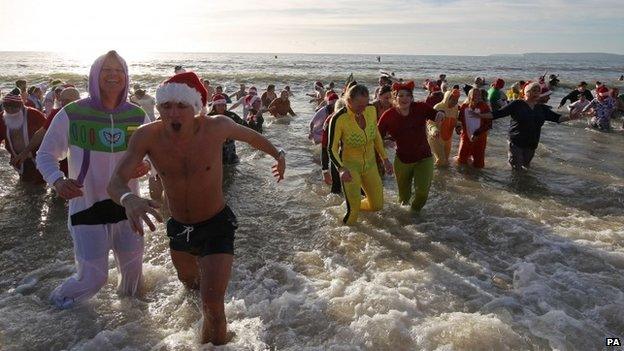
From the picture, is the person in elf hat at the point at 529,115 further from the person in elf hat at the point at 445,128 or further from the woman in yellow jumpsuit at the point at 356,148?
the woman in yellow jumpsuit at the point at 356,148

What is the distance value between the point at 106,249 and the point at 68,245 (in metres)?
2.32

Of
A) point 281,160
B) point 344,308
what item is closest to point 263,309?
point 344,308

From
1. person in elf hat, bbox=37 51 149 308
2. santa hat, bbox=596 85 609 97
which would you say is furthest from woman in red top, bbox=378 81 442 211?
santa hat, bbox=596 85 609 97

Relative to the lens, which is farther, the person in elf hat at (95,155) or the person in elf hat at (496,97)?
the person in elf hat at (496,97)

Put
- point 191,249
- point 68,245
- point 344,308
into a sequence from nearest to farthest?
point 191,249
point 344,308
point 68,245

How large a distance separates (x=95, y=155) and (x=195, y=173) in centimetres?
89

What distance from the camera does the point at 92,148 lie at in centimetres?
365

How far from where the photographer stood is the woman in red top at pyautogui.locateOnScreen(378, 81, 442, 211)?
21.9 ft

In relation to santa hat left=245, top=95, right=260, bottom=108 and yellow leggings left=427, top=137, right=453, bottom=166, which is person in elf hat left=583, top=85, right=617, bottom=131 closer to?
yellow leggings left=427, top=137, right=453, bottom=166

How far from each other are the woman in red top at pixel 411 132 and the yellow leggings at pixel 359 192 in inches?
24.6

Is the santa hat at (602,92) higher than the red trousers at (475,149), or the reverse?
the santa hat at (602,92)

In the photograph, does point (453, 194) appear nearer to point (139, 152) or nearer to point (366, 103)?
point (366, 103)

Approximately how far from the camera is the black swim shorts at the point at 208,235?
3.44 meters

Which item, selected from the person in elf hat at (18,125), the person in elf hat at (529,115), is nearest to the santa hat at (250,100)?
the person in elf hat at (18,125)
